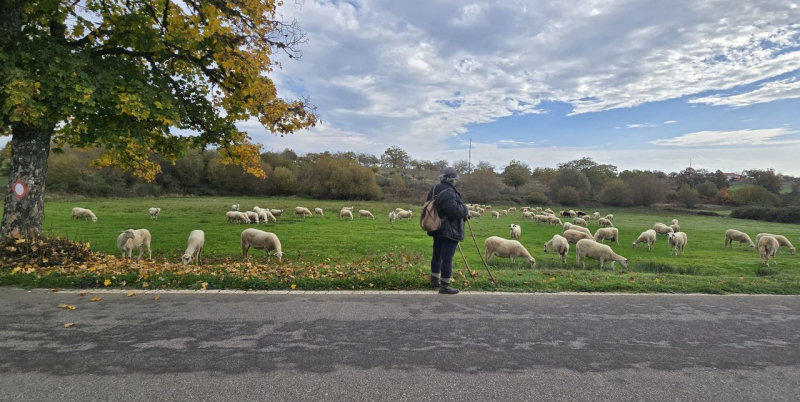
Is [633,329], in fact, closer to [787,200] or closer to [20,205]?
[20,205]

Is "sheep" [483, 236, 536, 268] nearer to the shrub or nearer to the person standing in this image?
the person standing

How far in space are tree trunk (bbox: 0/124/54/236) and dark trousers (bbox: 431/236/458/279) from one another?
957 centimetres

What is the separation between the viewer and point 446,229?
7.18m

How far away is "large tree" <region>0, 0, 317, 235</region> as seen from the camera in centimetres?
791

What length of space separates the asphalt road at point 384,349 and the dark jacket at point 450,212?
1.33 metres

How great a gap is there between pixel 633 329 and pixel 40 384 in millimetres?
7060

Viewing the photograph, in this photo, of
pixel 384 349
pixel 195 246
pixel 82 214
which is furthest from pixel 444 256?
pixel 82 214

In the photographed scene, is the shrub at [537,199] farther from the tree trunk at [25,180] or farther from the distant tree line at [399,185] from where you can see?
the tree trunk at [25,180]

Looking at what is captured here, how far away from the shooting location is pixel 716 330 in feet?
17.7

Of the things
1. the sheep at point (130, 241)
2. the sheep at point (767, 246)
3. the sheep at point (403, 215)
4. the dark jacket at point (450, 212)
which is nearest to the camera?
the dark jacket at point (450, 212)

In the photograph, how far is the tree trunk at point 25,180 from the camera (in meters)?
8.78

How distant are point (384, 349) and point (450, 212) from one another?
3254mm

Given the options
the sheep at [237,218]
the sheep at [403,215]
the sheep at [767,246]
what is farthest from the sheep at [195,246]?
the sheep at [403,215]

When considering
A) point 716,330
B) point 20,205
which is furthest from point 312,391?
point 20,205
